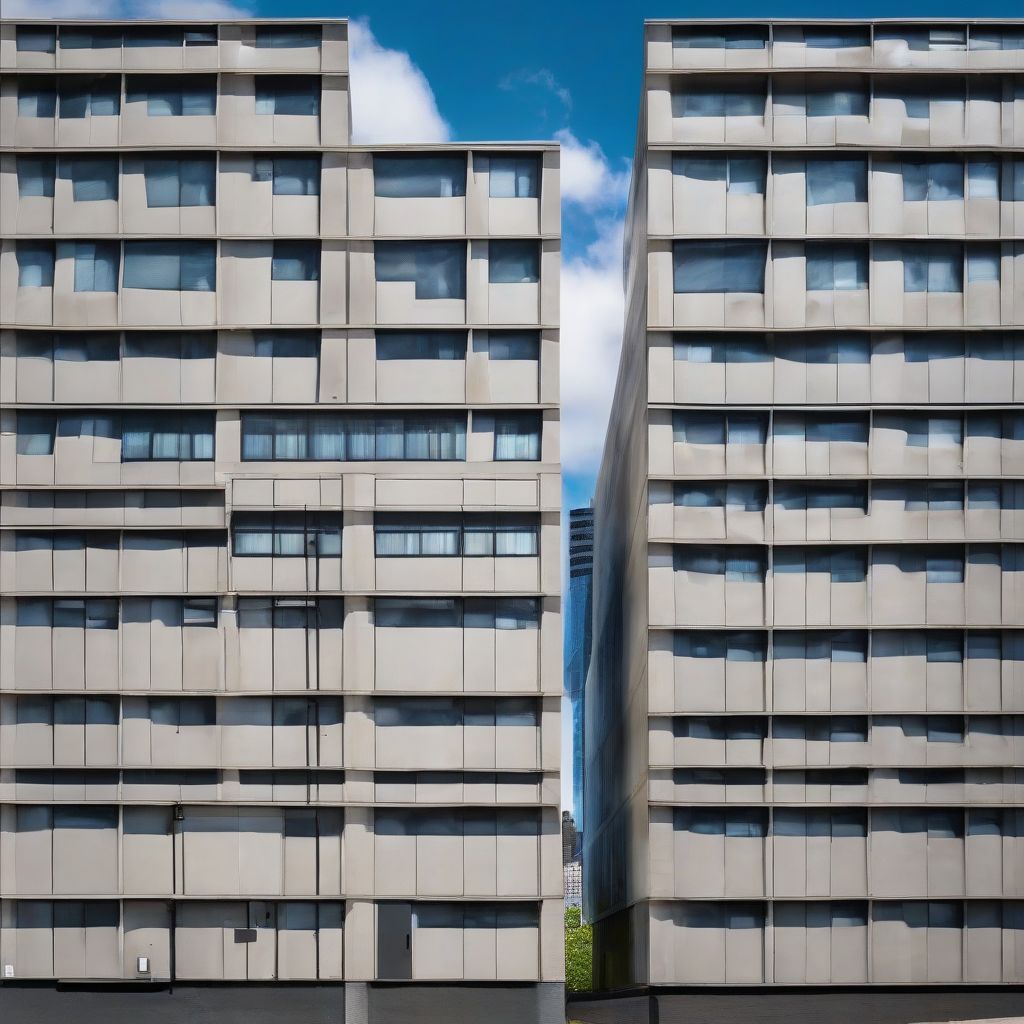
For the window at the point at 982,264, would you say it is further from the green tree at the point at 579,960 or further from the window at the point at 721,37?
the green tree at the point at 579,960

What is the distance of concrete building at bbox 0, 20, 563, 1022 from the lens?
105 feet

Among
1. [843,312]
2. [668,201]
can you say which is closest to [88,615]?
[668,201]

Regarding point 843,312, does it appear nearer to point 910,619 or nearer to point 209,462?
point 910,619

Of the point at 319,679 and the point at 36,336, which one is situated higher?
the point at 36,336

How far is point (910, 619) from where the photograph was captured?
3247 centimetres

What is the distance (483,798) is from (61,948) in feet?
41.0

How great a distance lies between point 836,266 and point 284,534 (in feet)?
57.9

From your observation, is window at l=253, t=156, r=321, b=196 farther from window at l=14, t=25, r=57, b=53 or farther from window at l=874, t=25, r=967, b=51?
window at l=874, t=25, r=967, b=51

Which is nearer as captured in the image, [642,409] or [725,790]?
[725,790]

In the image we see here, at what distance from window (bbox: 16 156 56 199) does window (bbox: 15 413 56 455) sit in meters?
6.51

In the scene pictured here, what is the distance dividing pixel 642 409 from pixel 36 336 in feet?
58.9

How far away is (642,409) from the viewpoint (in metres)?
34.5

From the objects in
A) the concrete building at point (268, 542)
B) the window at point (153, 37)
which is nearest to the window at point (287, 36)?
the concrete building at point (268, 542)

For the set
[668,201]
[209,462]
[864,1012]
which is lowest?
[864,1012]
